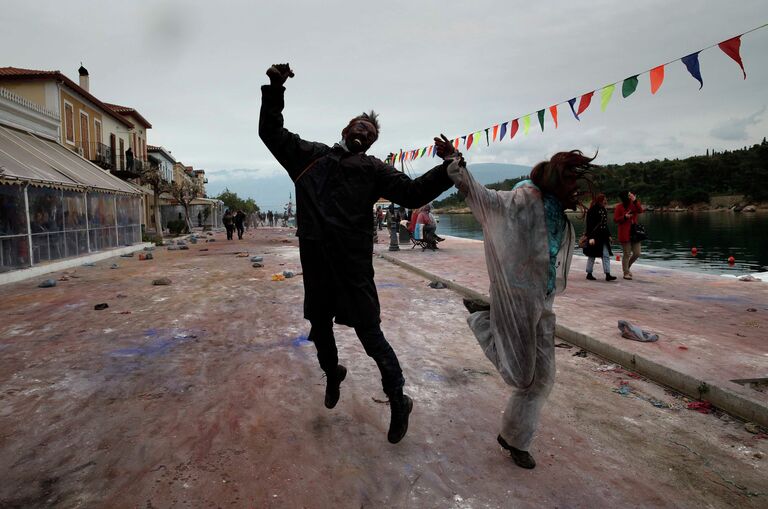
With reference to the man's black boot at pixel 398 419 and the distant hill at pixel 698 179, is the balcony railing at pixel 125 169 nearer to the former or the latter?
the man's black boot at pixel 398 419

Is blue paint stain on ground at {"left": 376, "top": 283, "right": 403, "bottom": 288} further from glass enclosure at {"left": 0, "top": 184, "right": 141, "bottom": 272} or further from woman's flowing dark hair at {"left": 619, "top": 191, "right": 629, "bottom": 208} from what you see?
A: glass enclosure at {"left": 0, "top": 184, "right": 141, "bottom": 272}

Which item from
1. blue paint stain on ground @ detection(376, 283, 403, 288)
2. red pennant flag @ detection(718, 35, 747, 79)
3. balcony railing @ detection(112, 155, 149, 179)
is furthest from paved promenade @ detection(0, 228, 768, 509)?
balcony railing @ detection(112, 155, 149, 179)

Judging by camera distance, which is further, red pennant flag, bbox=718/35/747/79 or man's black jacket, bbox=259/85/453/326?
red pennant flag, bbox=718/35/747/79

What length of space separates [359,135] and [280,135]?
0.47 metres

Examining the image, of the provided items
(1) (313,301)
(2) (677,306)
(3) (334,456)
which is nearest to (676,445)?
(3) (334,456)

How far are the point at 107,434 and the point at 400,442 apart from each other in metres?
1.81

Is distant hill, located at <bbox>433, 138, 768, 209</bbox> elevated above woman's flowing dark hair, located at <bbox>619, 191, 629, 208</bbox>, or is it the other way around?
distant hill, located at <bbox>433, 138, 768, 209</bbox>

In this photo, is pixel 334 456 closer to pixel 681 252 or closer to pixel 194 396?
pixel 194 396

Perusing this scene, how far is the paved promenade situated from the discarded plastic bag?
0.21m

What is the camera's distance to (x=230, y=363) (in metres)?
4.44

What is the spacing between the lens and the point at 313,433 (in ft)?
9.76

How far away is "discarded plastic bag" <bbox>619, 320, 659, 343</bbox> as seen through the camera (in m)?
4.86

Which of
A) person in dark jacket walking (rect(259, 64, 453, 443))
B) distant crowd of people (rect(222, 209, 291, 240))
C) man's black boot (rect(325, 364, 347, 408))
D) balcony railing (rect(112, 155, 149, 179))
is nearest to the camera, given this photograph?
person in dark jacket walking (rect(259, 64, 453, 443))

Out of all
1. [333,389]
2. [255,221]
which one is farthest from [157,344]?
[255,221]
